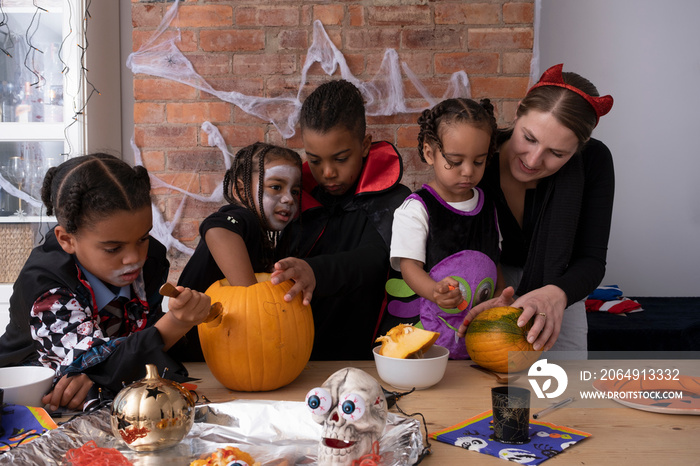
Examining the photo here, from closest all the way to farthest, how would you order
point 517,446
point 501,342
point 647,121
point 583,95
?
point 517,446
point 501,342
point 583,95
point 647,121

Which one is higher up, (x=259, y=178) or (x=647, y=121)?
(x=647, y=121)

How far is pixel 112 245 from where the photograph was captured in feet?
3.90

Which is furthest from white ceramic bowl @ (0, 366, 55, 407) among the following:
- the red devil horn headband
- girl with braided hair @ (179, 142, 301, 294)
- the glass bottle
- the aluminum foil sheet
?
the glass bottle

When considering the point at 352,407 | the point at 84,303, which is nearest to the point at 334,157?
the point at 84,303

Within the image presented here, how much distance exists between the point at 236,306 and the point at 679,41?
3362 mm

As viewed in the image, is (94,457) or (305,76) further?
(305,76)

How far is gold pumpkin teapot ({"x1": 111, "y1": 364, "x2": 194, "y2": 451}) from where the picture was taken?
786mm

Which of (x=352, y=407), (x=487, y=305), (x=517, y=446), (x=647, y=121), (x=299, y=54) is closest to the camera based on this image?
(x=352, y=407)

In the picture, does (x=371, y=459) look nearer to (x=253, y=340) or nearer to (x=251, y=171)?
(x=253, y=340)

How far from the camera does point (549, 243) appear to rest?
153 cm

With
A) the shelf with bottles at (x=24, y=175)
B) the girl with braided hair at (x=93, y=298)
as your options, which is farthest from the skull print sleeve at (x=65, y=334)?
the shelf with bottles at (x=24, y=175)

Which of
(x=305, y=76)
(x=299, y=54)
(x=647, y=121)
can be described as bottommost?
(x=647, y=121)

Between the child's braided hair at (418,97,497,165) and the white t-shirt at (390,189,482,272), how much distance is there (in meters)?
0.14

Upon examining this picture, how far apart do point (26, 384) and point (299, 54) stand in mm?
2037
